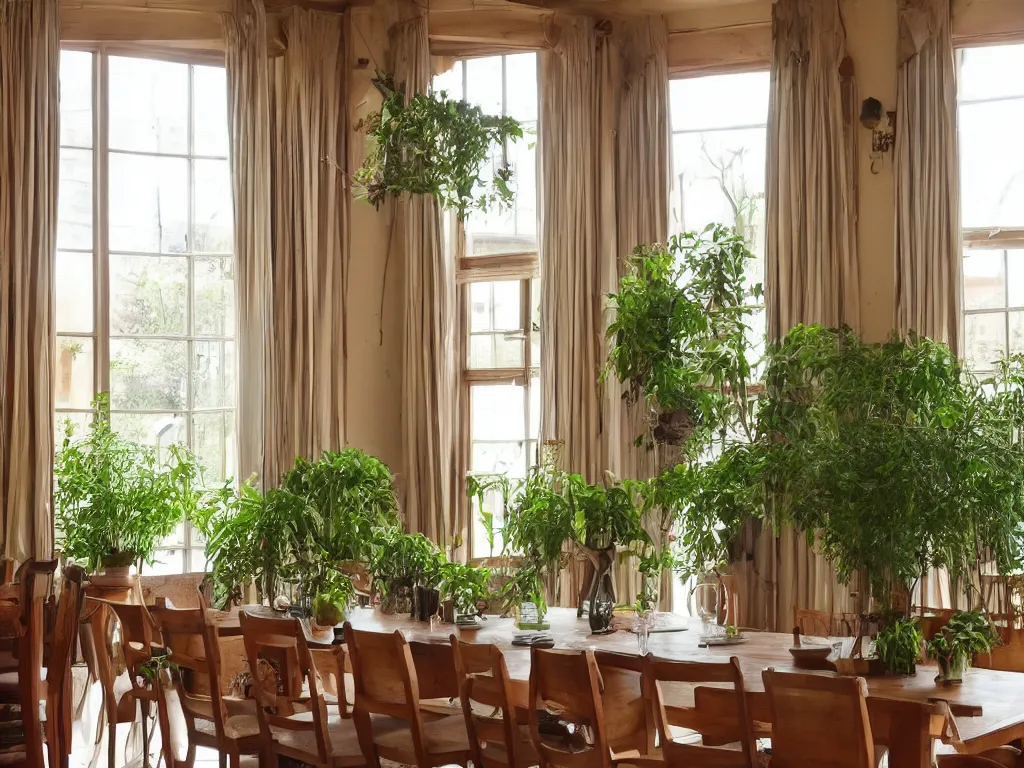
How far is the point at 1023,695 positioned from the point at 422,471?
4.57m

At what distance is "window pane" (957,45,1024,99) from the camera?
7.35 m

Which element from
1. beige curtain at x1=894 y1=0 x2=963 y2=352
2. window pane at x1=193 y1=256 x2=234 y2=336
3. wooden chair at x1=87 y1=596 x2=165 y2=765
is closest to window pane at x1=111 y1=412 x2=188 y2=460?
window pane at x1=193 y1=256 x2=234 y2=336

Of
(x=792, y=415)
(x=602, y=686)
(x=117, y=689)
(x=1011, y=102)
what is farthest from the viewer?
(x=1011, y=102)

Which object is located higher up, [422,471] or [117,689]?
[422,471]

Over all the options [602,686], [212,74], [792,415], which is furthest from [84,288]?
[602,686]

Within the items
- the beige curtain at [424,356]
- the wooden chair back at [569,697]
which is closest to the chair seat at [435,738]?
the wooden chair back at [569,697]

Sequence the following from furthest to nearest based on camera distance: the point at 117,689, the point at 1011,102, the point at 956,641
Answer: the point at 1011,102
the point at 117,689
the point at 956,641

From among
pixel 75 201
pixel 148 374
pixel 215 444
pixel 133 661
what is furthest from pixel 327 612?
pixel 75 201

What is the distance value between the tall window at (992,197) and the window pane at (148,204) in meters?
4.85

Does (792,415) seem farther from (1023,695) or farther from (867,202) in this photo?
(1023,695)

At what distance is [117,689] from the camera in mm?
5359

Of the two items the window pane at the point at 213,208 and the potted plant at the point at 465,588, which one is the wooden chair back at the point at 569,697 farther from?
the window pane at the point at 213,208

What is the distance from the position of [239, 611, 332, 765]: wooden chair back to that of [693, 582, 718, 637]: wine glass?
1509 mm

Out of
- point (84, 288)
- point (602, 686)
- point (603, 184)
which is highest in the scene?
point (603, 184)
